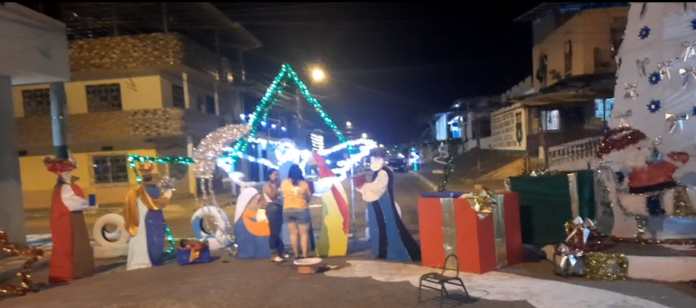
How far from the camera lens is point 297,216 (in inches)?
353

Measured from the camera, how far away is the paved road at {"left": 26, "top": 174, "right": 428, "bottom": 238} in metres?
13.8

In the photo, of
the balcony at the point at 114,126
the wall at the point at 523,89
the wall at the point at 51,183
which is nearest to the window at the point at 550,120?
the wall at the point at 523,89

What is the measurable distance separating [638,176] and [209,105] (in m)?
24.3

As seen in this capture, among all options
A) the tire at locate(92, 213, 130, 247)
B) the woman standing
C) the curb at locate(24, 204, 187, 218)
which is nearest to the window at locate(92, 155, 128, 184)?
the curb at locate(24, 204, 187, 218)

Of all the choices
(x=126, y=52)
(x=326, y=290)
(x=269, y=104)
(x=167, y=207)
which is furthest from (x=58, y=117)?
(x=326, y=290)

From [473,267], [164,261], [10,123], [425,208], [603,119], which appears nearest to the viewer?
[473,267]

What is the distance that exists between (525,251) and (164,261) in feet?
21.4

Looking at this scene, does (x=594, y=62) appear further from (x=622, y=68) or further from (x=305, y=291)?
(x=305, y=291)

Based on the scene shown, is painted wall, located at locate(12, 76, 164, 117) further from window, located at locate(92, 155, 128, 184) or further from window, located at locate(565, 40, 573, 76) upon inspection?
window, located at locate(565, 40, 573, 76)

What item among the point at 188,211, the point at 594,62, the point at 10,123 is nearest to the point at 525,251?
the point at 10,123

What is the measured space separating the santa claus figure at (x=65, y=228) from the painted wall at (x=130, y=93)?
15.2 m

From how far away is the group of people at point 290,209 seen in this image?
896 cm

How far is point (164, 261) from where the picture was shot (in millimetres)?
9711

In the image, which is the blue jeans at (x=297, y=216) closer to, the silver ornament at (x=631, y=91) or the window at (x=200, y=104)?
the silver ornament at (x=631, y=91)
